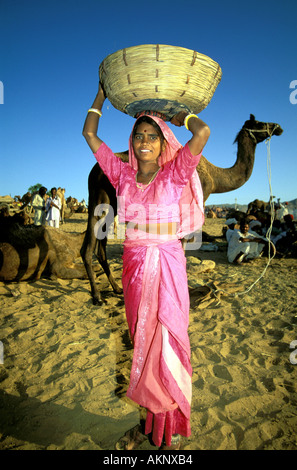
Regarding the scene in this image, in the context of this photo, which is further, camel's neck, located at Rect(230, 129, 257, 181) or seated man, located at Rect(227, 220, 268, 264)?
seated man, located at Rect(227, 220, 268, 264)

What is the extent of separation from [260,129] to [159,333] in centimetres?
527

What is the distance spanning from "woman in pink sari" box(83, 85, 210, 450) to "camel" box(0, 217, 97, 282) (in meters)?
3.54

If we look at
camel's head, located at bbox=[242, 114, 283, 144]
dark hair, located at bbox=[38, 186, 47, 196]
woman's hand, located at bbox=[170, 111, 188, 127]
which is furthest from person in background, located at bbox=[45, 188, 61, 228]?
woman's hand, located at bbox=[170, 111, 188, 127]

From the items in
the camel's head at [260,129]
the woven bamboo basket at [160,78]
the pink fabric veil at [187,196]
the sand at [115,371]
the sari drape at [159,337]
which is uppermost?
the camel's head at [260,129]

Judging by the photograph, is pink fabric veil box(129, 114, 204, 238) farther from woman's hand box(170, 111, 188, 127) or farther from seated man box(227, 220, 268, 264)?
seated man box(227, 220, 268, 264)

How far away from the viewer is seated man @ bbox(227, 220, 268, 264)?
701 centimetres

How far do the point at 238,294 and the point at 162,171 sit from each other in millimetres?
3429

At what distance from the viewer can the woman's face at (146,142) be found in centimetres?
186

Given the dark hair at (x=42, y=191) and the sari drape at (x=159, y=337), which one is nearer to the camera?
the sari drape at (x=159, y=337)

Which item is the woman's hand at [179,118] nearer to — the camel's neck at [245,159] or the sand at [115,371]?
the sand at [115,371]

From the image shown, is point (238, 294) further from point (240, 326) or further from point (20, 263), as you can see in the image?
point (20, 263)

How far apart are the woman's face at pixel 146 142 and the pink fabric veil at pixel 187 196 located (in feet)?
0.31

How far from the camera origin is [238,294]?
4.57 meters

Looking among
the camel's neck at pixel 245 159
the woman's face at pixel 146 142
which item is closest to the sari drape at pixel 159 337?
the woman's face at pixel 146 142
